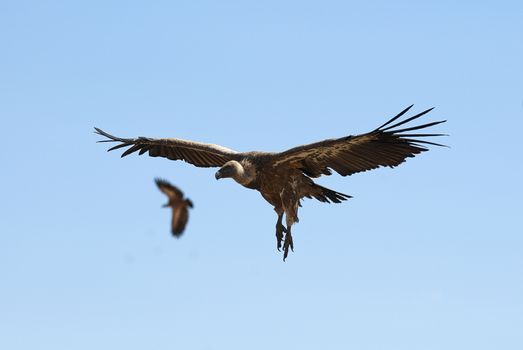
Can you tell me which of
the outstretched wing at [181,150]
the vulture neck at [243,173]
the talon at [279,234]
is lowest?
the talon at [279,234]

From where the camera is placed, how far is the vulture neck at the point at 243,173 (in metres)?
21.6

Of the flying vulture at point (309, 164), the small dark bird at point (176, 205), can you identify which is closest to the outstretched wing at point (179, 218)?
the small dark bird at point (176, 205)

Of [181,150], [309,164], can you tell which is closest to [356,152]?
[309,164]

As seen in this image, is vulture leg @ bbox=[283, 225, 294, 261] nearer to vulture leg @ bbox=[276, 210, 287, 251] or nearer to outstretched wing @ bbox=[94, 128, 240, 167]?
A: vulture leg @ bbox=[276, 210, 287, 251]

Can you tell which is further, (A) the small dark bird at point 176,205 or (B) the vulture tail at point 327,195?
(B) the vulture tail at point 327,195

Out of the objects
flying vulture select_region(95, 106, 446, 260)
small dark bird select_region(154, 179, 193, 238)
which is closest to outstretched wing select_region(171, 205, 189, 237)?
small dark bird select_region(154, 179, 193, 238)

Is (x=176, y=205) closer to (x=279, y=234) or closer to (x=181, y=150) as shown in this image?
(x=279, y=234)

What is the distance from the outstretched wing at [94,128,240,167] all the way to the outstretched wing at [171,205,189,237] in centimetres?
613

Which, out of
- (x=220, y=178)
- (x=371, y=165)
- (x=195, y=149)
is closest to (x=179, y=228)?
(x=220, y=178)

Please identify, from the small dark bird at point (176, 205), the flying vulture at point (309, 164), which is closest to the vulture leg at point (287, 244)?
the flying vulture at point (309, 164)

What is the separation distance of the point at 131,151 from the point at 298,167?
201 inches

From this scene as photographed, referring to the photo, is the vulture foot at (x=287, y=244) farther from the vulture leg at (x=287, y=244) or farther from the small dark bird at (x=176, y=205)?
the small dark bird at (x=176, y=205)

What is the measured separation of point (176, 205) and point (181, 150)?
25.4ft

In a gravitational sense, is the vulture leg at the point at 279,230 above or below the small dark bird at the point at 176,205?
above
